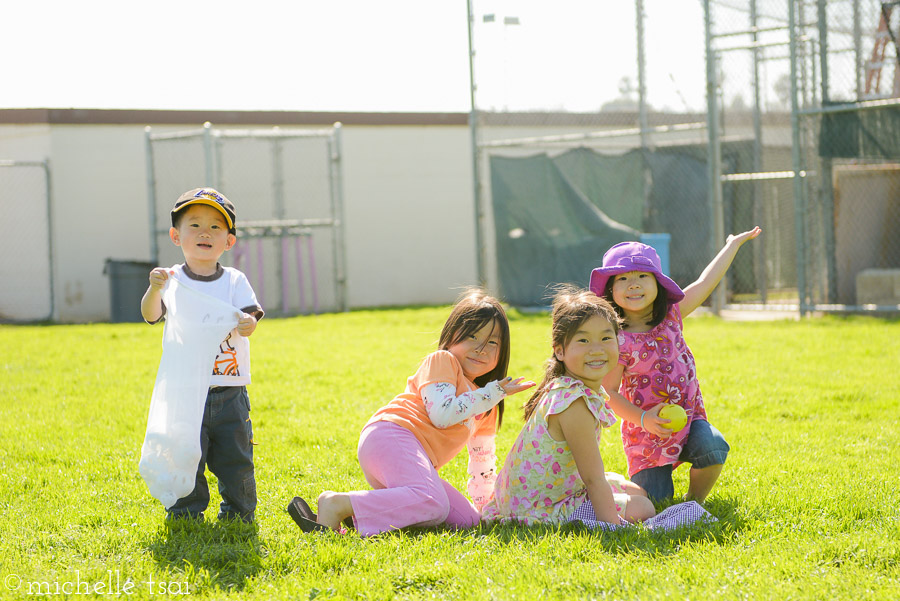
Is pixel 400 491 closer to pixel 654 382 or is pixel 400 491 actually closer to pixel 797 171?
pixel 654 382

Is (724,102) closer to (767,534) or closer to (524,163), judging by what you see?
(524,163)

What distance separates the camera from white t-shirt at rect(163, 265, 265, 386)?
3.62 metres

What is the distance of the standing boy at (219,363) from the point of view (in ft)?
11.9

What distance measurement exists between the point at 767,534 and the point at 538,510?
0.84 meters

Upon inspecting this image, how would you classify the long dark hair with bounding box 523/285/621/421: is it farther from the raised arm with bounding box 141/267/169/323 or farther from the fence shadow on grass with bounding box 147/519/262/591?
the raised arm with bounding box 141/267/169/323

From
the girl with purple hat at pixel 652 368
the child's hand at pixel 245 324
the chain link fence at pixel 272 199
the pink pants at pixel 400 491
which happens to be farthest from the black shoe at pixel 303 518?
the chain link fence at pixel 272 199

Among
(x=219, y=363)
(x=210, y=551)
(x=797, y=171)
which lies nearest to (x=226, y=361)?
(x=219, y=363)

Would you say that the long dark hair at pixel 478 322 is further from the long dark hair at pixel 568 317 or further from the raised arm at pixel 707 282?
the raised arm at pixel 707 282

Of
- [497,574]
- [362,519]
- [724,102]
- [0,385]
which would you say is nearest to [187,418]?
[362,519]

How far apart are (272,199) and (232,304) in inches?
471

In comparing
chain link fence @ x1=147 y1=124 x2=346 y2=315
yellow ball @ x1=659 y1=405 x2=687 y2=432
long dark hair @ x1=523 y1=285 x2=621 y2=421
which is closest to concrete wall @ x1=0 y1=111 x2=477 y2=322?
chain link fence @ x1=147 y1=124 x2=346 y2=315

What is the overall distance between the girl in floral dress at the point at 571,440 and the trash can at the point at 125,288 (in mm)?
10258

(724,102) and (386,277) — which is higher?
(724,102)

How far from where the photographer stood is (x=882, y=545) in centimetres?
306
